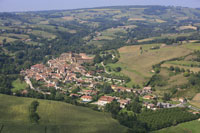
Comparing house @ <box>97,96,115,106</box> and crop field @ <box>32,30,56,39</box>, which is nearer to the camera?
house @ <box>97,96,115,106</box>

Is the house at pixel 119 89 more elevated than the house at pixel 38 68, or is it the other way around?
the house at pixel 119 89

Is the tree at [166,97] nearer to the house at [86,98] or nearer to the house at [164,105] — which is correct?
the house at [164,105]

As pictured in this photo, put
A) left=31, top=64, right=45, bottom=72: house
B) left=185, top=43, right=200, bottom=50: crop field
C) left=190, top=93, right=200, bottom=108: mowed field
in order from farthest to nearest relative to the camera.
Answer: left=185, top=43, right=200, bottom=50: crop field
left=31, top=64, right=45, bottom=72: house
left=190, top=93, right=200, bottom=108: mowed field

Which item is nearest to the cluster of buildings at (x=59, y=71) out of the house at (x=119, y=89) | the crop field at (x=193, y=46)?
the house at (x=119, y=89)

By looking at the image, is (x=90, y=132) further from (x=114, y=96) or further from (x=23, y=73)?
(x=23, y=73)

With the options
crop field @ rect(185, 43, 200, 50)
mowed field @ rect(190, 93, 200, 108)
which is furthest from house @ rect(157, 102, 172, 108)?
crop field @ rect(185, 43, 200, 50)

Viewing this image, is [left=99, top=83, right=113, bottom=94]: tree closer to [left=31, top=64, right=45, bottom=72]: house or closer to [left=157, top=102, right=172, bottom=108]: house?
[left=157, top=102, right=172, bottom=108]: house
